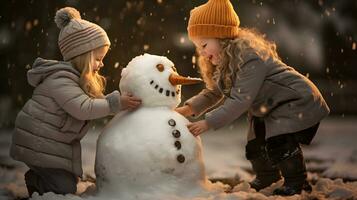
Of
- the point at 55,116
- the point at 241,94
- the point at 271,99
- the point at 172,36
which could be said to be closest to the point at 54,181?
the point at 55,116

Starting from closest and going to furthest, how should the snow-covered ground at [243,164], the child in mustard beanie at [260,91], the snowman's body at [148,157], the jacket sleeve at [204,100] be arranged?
the snowman's body at [148,157] < the child in mustard beanie at [260,91] < the snow-covered ground at [243,164] < the jacket sleeve at [204,100]

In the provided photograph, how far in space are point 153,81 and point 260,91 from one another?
0.42 metres

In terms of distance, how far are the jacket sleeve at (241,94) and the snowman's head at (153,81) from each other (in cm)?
16

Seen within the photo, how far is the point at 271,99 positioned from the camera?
231 cm

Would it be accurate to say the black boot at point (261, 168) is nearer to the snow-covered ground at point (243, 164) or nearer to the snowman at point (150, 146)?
the snow-covered ground at point (243, 164)

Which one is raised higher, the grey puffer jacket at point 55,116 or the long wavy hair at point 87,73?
the long wavy hair at point 87,73

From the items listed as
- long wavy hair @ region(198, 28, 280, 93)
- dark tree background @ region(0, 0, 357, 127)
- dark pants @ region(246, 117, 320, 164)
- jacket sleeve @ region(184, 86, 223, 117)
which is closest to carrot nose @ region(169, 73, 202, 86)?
long wavy hair @ region(198, 28, 280, 93)

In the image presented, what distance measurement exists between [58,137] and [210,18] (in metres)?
0.74

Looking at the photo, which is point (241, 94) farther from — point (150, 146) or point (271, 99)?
point (150, 146)

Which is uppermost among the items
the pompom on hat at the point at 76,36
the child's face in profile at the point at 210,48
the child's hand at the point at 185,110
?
the pompom on hat at the point at 76,36

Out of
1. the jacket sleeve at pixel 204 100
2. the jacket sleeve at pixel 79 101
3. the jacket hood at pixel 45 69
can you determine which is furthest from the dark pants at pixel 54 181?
the jacket sleeve at pixel 204 100

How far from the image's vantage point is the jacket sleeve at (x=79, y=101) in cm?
221

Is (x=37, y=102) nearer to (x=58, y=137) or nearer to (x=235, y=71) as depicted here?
(x=58, y=137)

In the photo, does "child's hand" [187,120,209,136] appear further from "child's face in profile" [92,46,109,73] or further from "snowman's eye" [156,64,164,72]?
"child's face in profile" [92,46,109,73]
